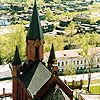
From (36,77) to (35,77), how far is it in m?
0.14

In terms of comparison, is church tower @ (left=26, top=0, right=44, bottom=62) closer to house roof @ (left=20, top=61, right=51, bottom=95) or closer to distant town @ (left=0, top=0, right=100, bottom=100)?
distant town @ (left=0, top=0, right=100, bottom=100)

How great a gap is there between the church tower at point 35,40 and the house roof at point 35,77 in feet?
4.75

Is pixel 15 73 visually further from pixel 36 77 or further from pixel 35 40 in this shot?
pixel 35 40

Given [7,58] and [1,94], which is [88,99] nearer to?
[1,94]

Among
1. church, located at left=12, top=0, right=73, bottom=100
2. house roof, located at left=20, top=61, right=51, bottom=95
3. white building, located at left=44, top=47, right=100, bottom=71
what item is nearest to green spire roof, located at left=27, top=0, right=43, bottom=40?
church, located at left=12, top=0, right=73, bottom=100

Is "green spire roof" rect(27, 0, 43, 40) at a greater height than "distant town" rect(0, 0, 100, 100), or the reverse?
"green spire roof" rect(27, 0, 43, 40)

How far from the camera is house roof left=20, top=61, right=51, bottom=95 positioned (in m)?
38.5

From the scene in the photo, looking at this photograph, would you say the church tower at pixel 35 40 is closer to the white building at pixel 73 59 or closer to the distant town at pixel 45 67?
the distant town at pixel 45 67

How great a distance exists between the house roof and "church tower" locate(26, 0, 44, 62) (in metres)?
1.45

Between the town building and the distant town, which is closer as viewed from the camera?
the town building

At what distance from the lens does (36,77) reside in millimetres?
39531

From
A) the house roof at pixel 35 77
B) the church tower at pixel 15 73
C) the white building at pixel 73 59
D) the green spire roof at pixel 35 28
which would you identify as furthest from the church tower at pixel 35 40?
the white building at pixel 73 59

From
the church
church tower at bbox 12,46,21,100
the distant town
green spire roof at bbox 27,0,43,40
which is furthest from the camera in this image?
church tower at bbox 12,46,21,100

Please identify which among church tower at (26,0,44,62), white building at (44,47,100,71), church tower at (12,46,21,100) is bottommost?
white building at (44,47,100,71)
